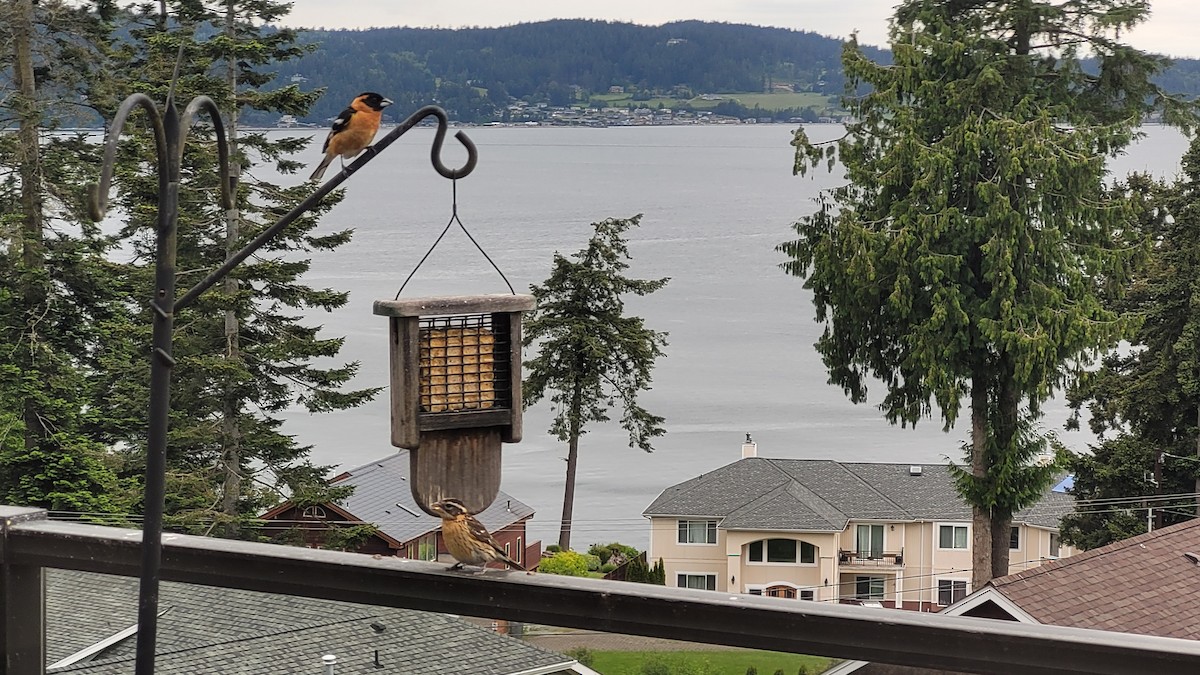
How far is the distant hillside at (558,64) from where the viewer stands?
76.1 feet

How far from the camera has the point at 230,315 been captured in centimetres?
1769

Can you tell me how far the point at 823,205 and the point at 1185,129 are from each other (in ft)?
16.3

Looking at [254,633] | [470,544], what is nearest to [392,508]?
[254,633]

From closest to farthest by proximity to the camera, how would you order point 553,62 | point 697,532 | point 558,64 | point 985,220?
point 985,220 → point 697,532 → point 553,62 → point 558,64

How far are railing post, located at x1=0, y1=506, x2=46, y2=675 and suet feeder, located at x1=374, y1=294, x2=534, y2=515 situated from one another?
61 cm

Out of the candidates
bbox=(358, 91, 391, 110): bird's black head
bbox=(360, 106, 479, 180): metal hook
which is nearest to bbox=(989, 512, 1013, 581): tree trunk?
bbox=(358, 91, 391, 110): bird's black head

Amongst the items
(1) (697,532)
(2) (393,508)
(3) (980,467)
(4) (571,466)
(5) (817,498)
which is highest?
(3) (980,467)

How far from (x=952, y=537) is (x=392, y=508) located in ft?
41.0

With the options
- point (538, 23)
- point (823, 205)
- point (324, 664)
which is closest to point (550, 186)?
point (538, 23)

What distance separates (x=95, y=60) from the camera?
17.0 m

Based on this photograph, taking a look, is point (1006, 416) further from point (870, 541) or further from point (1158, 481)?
point (870, 541)

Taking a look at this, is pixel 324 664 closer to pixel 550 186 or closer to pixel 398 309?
pixel 398 309

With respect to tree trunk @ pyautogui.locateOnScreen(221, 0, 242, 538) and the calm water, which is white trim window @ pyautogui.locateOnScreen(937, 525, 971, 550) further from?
tree trunk @ pyautogui.locateOnScreen(221, 0, 242, 538)

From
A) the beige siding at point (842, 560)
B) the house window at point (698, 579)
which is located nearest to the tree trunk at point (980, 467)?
the beige siding at point (842, 560)
